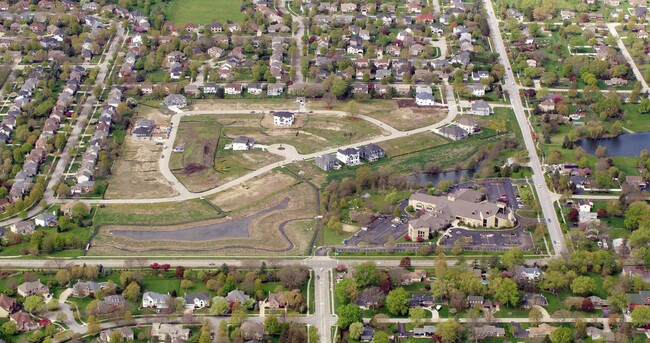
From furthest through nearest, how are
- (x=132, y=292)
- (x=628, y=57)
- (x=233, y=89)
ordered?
(x=628, y=57), (x=233, y=89), (x=132, y=292)

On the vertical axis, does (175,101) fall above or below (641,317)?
below

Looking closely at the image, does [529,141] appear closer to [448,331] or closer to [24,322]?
[448,331]

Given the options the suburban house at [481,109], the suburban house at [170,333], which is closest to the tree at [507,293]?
the suburban house at [170,333]

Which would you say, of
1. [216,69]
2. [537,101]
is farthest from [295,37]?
[537,101]

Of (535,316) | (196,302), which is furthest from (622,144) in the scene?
(196,302)

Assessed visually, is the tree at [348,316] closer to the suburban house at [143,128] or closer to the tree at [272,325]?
the tree at [272,325]

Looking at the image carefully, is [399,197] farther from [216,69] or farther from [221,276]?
[216,69]


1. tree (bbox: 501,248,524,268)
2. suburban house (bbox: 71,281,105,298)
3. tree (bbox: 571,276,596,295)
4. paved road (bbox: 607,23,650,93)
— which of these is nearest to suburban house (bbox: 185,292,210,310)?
suburban house (bbox: 71,281,105,298)
